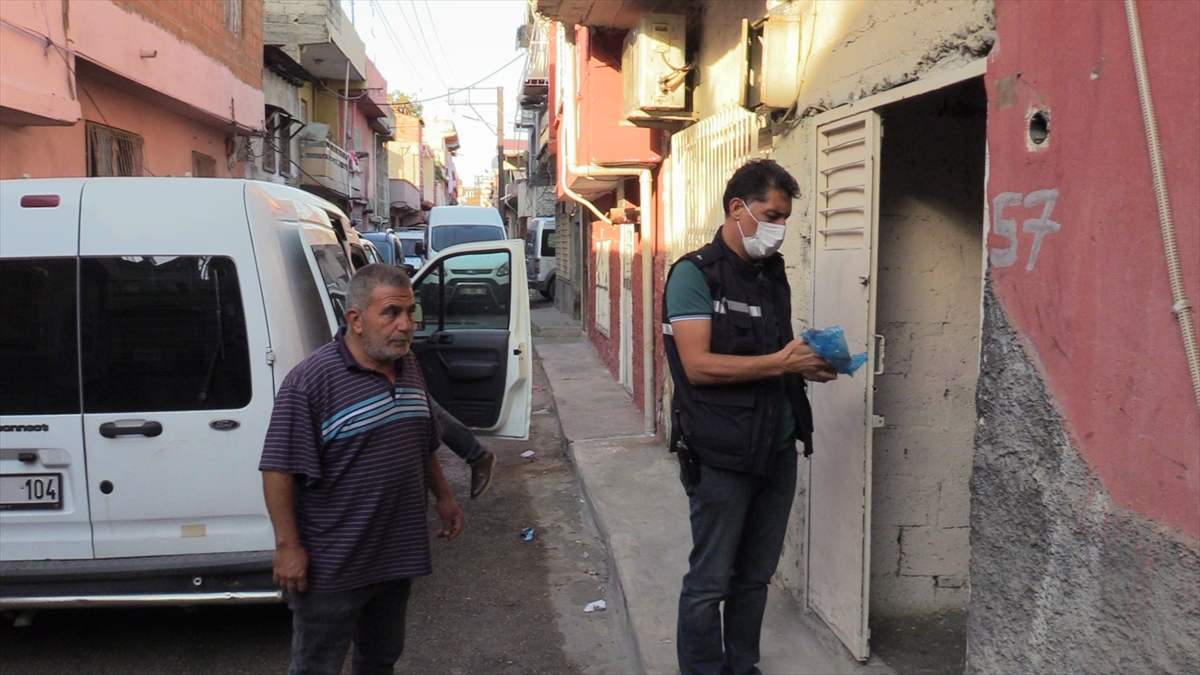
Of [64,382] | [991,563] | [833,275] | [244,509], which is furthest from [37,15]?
[991,563]

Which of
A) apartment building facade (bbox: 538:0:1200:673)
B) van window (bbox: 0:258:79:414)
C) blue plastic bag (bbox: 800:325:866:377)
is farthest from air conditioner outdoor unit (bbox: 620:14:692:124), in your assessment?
blue plastic bag (bbox: 800:325:866:377)

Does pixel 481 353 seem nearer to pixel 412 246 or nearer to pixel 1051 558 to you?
pixel 1051 558

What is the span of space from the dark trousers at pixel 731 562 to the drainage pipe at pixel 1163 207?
4.66 ft

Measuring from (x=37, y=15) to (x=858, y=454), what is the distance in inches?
340

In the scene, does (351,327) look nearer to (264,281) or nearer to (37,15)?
(264,281)

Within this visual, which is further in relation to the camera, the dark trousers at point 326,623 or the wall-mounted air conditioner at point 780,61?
the wall-mounted air conditioner at point 780,61

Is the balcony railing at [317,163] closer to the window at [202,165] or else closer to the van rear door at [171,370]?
the window at [202,165]

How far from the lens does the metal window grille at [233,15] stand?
14389 mm

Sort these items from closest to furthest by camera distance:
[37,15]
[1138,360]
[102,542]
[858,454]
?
[1138,360], [858,454], [102,542], [37,15]

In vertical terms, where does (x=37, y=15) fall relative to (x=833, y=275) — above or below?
above

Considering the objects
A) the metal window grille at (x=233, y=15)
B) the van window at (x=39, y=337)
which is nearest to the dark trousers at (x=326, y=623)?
the van window at (x=39, y=337)

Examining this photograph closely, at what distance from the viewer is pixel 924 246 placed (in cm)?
407

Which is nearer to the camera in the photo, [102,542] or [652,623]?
[102,542]

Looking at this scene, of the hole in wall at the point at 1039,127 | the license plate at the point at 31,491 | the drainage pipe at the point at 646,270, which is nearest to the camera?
the hole in wall at the point at 1039,127
